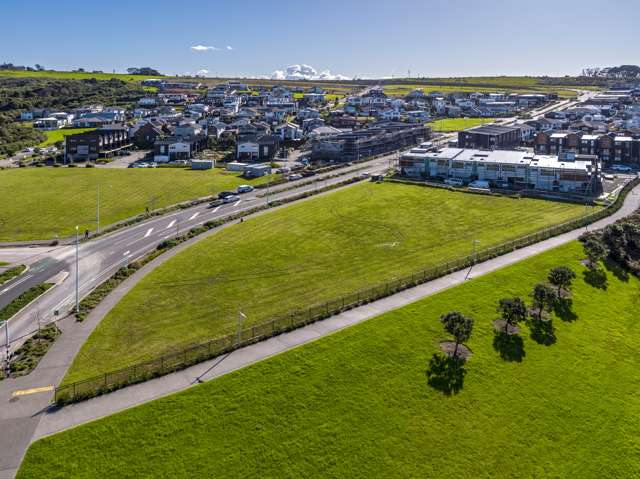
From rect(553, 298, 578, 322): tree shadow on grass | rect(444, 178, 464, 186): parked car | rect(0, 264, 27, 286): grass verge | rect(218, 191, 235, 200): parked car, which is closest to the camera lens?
rect(553, 298, 578, 322): tree shadow on grass

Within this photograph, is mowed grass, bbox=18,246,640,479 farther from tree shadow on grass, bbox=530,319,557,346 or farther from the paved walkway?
the paved walkway

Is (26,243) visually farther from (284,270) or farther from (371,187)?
(371,187)

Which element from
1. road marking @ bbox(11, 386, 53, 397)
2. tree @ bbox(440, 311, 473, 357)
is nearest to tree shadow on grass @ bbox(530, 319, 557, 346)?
tree @ bbox(440, 311, 473, 357)

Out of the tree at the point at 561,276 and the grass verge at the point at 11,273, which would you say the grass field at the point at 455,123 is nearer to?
the tree at the point at 561,276

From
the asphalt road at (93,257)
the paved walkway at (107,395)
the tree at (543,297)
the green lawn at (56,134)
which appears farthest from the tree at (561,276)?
the green lawn at (56,134)

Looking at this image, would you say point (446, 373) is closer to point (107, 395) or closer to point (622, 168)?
point (107, 395)
